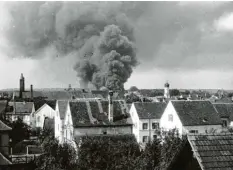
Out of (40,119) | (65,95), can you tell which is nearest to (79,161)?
(40,119)

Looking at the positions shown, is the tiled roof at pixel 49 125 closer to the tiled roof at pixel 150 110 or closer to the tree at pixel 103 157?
the tiled roof at pixel 150 110

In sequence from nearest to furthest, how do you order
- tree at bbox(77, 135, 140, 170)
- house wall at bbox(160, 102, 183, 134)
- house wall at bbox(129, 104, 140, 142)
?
tree at bbox(77, 135, 140, 170), house wall at bbox(160, 102, 183, 134), house wall at bbox(129, 104, 140, 142)

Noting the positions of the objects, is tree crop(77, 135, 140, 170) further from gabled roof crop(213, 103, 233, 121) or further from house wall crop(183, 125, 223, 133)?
gabled roof crop(213, 103, 233, 121)

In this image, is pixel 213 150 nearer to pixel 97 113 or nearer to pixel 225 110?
pixel 97 113

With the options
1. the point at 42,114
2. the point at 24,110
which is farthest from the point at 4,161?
the point at 24,110

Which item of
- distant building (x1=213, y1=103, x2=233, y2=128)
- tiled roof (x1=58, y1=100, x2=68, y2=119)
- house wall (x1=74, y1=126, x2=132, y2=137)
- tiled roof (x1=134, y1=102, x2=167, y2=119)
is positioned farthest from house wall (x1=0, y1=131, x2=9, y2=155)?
distant building (x1=213, y1=103, x2=233, y2=128)

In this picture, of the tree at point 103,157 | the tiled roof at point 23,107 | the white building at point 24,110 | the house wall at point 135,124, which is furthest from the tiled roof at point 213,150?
the tiled roof at point 23,107
